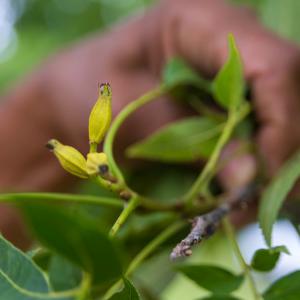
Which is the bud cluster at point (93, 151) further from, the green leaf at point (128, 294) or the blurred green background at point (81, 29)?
the blurred green background at point (81, 29)

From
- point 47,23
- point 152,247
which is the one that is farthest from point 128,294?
point 47,23

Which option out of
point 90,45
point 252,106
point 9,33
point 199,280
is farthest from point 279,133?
point 9,33

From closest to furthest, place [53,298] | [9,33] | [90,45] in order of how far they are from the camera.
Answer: [53,298] < [90,45] < [9,33]

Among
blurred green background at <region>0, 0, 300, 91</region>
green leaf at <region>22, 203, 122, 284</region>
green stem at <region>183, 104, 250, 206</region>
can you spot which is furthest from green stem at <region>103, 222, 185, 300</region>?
blurred green background at <region>0, 0, 300, 91</region>

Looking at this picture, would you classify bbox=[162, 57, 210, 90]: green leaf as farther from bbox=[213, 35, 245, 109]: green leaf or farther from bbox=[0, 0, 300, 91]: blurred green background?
bbox=[0, 0, 300, 91]: blurred green background

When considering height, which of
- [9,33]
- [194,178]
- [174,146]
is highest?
[9,33]

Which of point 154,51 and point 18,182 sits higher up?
point 154,51

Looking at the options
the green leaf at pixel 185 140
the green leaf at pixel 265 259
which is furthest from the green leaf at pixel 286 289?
the green leaf at pixel 185 140

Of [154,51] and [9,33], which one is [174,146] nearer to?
[154,51]
